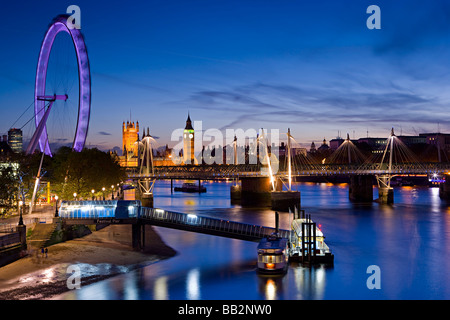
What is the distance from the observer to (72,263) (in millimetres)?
29531

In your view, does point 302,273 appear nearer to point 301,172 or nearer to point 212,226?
point 212,226

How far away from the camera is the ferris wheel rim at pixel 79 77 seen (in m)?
53.2

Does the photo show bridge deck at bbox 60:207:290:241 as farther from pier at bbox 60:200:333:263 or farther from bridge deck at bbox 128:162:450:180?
bridge deck at bbox 128:162:450:180

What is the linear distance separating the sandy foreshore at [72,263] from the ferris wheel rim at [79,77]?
17.8 m

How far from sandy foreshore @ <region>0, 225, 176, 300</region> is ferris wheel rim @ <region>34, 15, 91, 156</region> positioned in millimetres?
17822

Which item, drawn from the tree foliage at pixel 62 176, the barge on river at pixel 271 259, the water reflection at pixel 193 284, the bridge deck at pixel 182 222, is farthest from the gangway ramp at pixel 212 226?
the tree foliage at pixel 62 176

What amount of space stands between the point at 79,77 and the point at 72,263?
2997 cm

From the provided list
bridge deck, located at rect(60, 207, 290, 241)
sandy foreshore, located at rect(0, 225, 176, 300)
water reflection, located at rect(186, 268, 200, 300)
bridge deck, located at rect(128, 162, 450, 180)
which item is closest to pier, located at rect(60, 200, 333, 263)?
bridge deck, located at rect(60, 207, 290, 241)

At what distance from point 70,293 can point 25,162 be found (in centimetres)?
2928

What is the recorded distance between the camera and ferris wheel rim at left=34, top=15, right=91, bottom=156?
53.2m

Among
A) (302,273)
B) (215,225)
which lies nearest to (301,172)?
(215,225)
